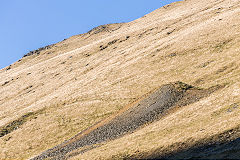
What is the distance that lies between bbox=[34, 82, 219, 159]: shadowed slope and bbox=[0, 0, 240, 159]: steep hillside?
249 cm

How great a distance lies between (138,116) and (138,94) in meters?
18.5

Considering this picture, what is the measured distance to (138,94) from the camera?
6888 centimetres

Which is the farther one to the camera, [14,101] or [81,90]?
[14,101]

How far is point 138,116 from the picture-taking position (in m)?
50.7

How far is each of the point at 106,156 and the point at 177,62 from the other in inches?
2039

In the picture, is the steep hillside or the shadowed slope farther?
the shadowed slope

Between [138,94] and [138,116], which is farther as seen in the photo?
[138,94]

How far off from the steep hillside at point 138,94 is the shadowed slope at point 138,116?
8.16 feet

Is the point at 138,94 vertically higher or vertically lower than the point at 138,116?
higher

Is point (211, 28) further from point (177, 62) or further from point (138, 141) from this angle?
point (138, 141)

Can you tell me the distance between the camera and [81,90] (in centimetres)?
8894

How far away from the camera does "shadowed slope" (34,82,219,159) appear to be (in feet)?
157

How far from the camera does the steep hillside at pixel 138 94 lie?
3362 cm

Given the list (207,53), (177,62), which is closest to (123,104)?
(177,62)
